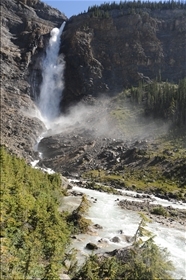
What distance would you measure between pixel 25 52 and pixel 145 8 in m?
82.5

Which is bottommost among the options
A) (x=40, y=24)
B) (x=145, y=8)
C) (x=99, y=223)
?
(x=99, y=223)

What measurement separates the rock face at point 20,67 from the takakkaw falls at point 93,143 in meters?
0.63

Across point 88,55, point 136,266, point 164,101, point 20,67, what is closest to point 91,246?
point 136,266

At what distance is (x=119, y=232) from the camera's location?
137 feet

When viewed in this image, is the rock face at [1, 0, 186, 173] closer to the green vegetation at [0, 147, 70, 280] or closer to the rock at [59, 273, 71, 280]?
the green vegetation at [0, 147, 70, 280]

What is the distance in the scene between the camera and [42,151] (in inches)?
4660

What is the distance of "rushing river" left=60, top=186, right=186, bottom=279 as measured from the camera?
34062 mm

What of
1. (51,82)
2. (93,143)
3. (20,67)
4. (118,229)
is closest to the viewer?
(118,229)

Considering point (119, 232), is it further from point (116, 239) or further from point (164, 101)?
point (164, 101)

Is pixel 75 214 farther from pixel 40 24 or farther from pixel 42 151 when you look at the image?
pixel 40 24

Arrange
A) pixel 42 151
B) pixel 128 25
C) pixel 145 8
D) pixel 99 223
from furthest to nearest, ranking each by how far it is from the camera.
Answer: pixel 145 8 < pixel 128 25 < pixel 42 151 < pixel 99 223

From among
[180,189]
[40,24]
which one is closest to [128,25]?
[40,24]

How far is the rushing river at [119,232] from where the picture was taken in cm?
3406

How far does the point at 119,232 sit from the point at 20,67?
132018 millimetres
